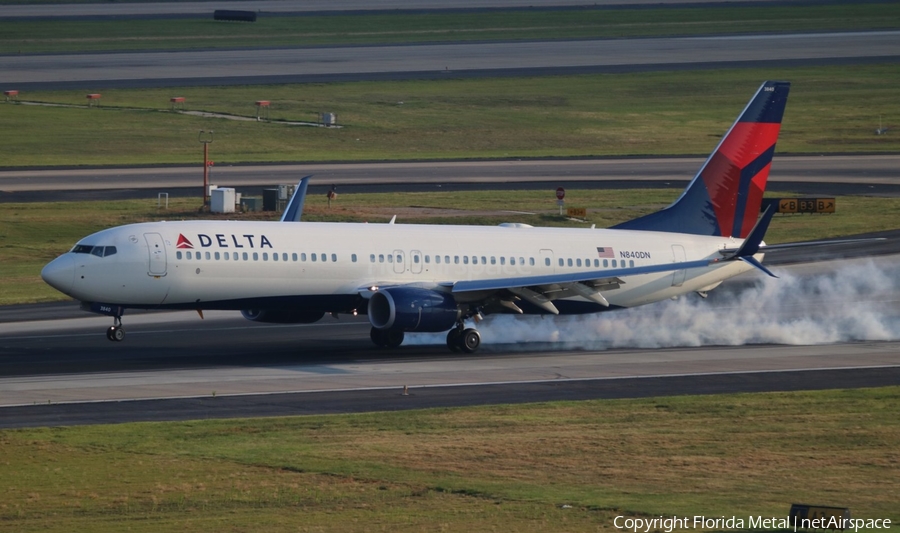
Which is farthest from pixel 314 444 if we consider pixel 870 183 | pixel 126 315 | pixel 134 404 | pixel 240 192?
pixel 870 183

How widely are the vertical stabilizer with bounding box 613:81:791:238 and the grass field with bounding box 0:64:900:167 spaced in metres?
59.9

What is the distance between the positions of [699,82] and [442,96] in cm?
2988

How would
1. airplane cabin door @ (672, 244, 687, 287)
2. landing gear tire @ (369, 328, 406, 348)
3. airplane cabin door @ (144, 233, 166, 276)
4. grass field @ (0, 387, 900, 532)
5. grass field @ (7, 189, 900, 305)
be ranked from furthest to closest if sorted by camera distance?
grass field @ (7, 189, 900, 305)
airplane cabin door @ (672, 244, 687, 287)
landing gear tire @ (369, 328, 406, 348)
airplane cabin door @ (144, 233, 166, 276)
grass field @ (0, 387, 900, 532)

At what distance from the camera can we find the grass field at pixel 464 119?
117m

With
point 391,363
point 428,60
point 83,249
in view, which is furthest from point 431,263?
point 428,60

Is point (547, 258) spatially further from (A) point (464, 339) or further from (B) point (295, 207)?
(B) point (295, 207)

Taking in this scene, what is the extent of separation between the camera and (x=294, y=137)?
122375 mm

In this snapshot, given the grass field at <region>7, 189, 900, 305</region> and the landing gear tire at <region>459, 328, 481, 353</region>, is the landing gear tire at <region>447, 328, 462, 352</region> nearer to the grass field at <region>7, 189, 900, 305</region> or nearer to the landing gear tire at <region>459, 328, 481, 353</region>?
the landing gear tire at <region>459, 328, 481, 353</region>

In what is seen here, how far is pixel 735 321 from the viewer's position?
5938 centimetres

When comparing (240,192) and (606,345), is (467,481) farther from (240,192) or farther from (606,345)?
(240,192)

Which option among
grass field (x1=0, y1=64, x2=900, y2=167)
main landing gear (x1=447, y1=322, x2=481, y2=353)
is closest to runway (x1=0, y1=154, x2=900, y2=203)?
Result: grass field (x1=0, y1=64, x2=900, y2=167)

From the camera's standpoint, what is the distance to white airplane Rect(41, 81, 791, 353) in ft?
156

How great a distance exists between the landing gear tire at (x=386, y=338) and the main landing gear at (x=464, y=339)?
2.45 metres

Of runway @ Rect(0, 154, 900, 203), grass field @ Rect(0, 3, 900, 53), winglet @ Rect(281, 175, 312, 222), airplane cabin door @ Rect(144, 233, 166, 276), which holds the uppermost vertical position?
grass field @ Rect(0, 3, 900, 53)
